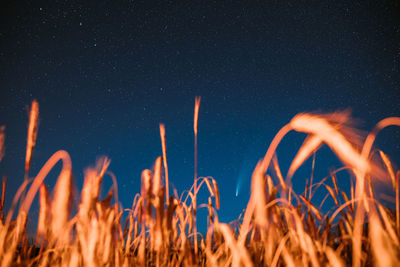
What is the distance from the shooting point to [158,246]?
1229 mm

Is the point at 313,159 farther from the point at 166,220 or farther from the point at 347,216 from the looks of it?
the point at 166,220

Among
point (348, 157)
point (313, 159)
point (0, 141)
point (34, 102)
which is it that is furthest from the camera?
point (0, 141)

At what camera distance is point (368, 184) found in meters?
1.39

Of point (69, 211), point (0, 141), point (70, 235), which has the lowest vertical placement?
point (70, 235)

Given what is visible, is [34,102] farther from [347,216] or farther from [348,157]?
[347,216]

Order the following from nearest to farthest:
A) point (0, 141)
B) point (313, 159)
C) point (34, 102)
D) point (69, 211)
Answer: point (69, 211), point (313, 159), point (34, 102), point (0, 141)

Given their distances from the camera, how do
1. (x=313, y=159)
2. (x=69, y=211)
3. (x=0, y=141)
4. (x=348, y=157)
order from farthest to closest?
1. (x=0, y=141)
2. (x=313, y=159)
3. (x=69, y=211)
4. (x=348, y=157)

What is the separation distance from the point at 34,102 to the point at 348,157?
195cm

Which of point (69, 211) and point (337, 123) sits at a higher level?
point (337, 123)

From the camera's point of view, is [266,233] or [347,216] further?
[347,216]

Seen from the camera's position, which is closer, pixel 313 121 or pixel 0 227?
pixel 313 121

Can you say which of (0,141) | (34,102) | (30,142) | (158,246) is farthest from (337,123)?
(0,141)

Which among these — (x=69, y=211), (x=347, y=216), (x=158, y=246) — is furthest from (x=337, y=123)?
(x=69, y=211)

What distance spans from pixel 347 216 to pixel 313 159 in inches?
15.2
